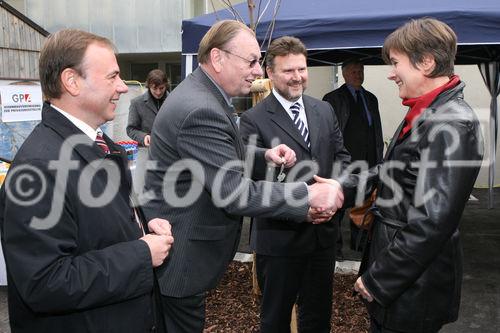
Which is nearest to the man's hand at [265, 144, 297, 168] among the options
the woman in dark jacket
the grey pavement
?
the woman in dark jacket

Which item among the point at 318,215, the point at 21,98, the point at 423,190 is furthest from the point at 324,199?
the point at 21,98

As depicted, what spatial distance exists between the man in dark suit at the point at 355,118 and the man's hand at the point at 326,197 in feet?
10.3

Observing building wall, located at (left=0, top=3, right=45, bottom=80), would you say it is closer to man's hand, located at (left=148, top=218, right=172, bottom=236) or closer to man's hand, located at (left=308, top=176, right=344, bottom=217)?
man's hand, located at (left=308, top=176, right=344, bottom=217)

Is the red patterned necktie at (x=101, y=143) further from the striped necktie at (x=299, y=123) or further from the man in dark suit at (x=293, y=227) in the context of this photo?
the striped necktie at (x=299, y=123)

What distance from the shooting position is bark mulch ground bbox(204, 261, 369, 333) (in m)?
3.83

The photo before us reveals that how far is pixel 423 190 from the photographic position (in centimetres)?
189

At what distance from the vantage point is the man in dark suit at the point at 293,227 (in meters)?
2.95

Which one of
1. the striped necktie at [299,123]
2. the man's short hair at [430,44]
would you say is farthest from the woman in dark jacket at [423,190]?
the striped necktie at [299,123]

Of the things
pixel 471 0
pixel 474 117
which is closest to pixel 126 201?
pixel 474 117

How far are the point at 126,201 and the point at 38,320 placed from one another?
1.53 feet

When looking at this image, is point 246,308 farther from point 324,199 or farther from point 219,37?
point 219,37

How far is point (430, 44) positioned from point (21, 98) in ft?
16.3

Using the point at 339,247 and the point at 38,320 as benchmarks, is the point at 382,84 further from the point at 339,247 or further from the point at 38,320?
the point at 38,320

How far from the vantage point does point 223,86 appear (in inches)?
90.6
